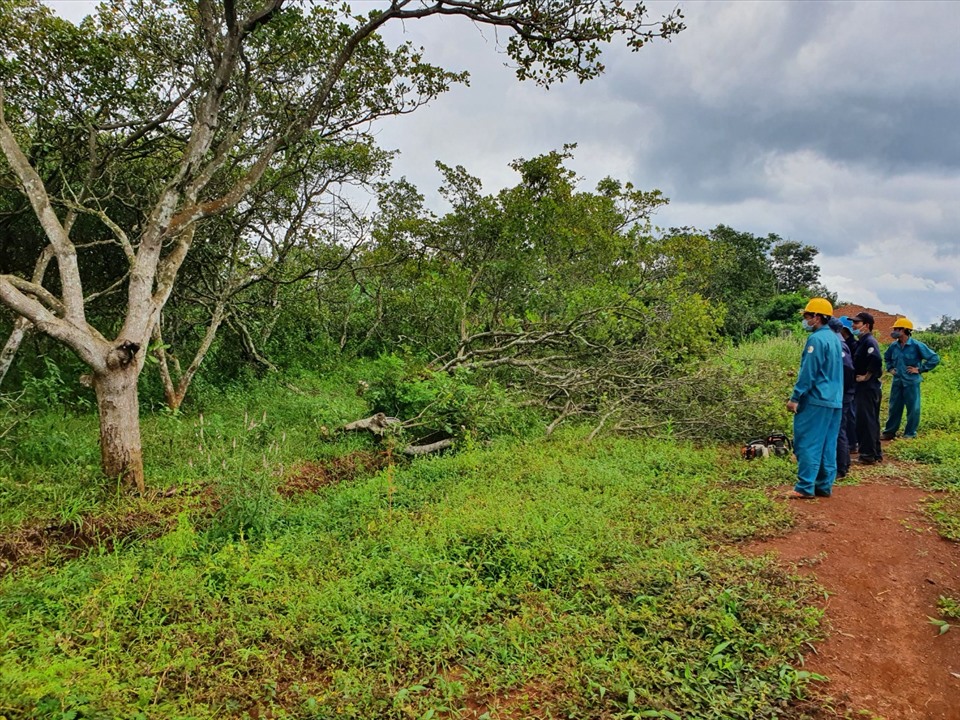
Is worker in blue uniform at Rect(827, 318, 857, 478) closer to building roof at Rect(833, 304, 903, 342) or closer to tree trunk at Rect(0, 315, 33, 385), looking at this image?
tree trunk at Rect(0, 315, 33, 385)

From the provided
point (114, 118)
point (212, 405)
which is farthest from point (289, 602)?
point (114, 118)

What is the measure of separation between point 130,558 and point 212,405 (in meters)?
4.94

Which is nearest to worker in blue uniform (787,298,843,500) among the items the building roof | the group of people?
the group of people

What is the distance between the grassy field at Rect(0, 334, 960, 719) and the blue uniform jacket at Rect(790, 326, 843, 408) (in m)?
1.03

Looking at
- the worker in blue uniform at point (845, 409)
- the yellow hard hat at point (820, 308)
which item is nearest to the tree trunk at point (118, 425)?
the yellow hard hat at point (820, 308)

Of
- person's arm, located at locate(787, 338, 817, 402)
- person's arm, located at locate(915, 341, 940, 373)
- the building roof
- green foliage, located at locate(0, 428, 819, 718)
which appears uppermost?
the building roof

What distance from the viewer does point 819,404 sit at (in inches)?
206

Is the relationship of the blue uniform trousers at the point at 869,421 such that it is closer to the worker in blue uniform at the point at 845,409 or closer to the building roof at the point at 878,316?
the worker in blue uniform at the point at 845,409

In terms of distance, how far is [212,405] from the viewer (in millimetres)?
8688

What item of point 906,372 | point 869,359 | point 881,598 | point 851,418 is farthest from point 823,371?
point 906,372

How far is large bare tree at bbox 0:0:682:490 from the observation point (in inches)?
205

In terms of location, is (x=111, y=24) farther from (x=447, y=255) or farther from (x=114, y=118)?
(x=447, y=255)

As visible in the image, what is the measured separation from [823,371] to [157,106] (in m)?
8.95

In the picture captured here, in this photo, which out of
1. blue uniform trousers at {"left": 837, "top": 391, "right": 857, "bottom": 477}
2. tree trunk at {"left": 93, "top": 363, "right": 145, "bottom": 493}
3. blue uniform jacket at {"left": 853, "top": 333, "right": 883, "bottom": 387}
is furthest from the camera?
blue uniform jacket at {"left": 853, "top": 333, "right": 883, "bottom": 387}
